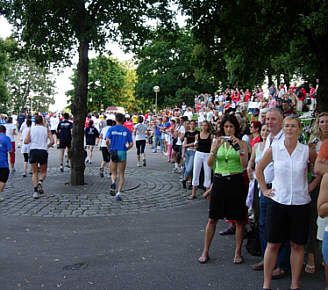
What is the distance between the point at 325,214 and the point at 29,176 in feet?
34.9

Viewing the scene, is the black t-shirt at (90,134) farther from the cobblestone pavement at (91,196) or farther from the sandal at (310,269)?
the sandal at (310,269)

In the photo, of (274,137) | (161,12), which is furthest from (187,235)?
(161,12)

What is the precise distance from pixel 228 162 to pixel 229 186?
1.07 ft

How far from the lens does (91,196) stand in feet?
29.9

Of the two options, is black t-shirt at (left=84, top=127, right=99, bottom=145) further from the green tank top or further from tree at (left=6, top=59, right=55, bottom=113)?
tree at (left=6, top=59, right=55, bottom=113)

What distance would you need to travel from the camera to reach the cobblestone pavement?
25.4ft

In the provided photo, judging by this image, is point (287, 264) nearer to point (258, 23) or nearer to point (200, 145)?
point (200, 145)

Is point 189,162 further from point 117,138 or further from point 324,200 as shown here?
point 324,200

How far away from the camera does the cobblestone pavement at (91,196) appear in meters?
7.74

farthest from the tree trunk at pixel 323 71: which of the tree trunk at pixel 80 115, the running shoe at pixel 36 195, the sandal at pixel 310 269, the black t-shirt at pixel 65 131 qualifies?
the black t-shirt at pixel 65 131

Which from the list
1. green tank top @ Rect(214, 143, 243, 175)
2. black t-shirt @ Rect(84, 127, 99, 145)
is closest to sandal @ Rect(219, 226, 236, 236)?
green tank top @ Rect(214, 143, 243, 175)

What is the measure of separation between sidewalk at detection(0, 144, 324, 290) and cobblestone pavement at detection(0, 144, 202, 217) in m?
0.02

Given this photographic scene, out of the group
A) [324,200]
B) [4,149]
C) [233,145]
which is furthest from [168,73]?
[324,200]

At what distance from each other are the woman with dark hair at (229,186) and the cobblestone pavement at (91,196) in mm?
3140
